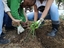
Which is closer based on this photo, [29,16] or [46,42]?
[46,42]

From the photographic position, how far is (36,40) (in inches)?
96.5

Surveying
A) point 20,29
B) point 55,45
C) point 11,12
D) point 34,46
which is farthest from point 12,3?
point 55,45

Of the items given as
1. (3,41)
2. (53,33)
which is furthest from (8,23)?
(53,33)

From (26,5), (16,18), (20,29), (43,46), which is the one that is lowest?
(43,46)

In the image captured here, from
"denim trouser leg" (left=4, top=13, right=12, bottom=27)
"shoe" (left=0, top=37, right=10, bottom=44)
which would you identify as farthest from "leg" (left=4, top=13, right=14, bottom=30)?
"shoe" (left=0, top=37, right=10, bottom=44)

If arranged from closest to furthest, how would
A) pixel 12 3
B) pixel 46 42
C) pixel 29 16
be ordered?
pixel 12 3, pixel 46 42, pixel 29 16

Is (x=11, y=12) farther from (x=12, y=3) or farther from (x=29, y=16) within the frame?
(x=29, y=16)

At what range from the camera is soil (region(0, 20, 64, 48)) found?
2381mm

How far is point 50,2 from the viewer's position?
236cm

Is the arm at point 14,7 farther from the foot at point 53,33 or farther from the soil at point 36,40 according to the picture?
the foot at point 53,33

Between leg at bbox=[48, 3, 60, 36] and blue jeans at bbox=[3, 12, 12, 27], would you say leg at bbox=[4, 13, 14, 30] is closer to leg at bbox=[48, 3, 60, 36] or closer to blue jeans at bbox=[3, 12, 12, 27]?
blue jeans at bbox=[3, 12, 12, 27]

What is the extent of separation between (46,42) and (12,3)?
64 cm

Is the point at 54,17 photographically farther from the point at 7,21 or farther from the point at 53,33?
the point at 7,21

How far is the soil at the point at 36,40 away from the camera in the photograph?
238 cm
